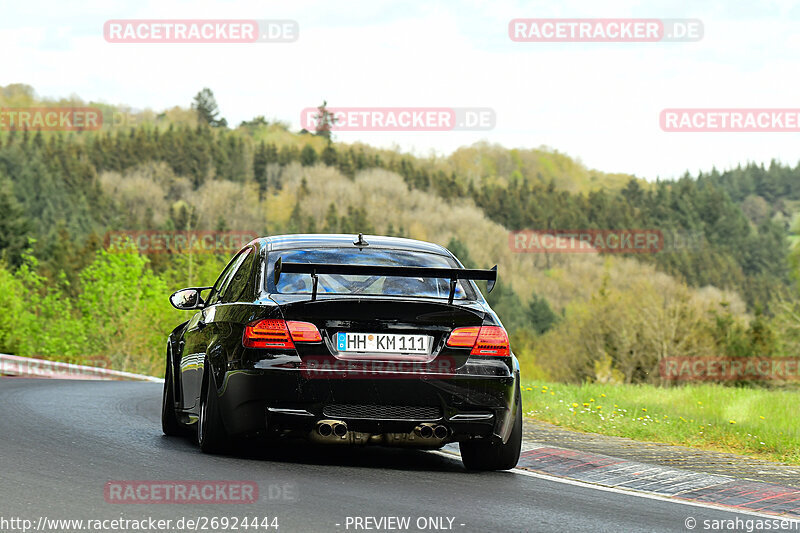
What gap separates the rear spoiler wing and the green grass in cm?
329

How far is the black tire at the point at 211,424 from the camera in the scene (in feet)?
26.0

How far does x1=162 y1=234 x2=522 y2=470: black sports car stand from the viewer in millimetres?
7383

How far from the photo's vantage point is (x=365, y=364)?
7.39 metres

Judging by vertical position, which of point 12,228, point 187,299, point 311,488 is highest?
point 12,228

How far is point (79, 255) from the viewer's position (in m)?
114

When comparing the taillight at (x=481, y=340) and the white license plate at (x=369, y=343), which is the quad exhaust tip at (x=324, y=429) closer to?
the white license plate at (x=369, y=343)

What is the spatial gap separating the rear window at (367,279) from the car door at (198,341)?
0.87 meters

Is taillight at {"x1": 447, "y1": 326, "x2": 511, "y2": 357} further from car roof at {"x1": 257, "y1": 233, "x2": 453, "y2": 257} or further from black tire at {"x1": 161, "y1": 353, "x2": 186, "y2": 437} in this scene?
black tire at {"x1": 161, "y1": 353, "x2": 186, "y2": 437}

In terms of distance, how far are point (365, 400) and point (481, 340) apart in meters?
0.92

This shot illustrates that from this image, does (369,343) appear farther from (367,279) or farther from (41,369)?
(41,369)
